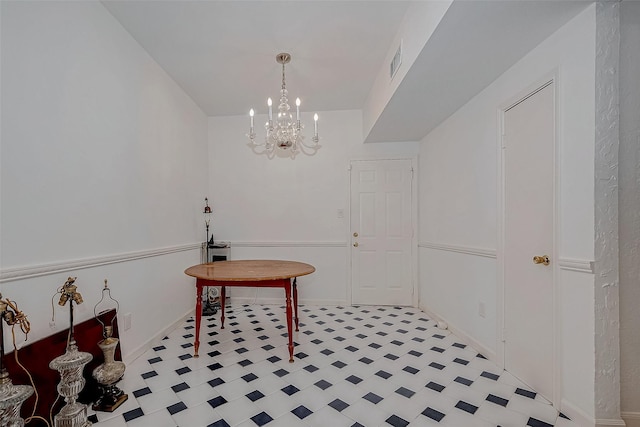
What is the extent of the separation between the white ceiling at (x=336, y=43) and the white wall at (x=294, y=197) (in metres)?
0.73

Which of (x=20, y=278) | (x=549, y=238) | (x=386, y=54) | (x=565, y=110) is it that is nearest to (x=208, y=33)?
(x=386, y=54)

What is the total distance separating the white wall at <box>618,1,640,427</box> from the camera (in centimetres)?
153

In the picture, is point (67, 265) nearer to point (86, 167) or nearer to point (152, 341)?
point (86, 167)

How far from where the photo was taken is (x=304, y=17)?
7.30 ft

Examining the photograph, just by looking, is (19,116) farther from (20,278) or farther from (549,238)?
(549,238)

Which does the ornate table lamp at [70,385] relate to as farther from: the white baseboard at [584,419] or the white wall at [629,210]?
the white wall at [629,210]

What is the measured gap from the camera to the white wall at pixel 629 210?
153 centimetres

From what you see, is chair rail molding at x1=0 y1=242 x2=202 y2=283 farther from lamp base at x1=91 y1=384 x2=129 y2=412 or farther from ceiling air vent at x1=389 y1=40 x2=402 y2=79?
ceiling air vent at x1=389 y1=40 x2=402 y2=79

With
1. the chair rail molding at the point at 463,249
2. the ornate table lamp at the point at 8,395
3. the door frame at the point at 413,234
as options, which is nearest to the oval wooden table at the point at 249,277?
the ornate table lamp at the point at 8,395

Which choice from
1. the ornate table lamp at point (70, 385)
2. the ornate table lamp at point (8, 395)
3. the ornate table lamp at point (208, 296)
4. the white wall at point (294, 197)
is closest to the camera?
the ornate table lamp at point (8, 395)

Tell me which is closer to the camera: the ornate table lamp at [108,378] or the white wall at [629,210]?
the white wall at [629,210]

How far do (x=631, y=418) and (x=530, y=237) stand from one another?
41.7 inches

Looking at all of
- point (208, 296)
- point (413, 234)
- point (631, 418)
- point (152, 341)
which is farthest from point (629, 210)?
point (208, 296)

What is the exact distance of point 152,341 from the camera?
2701 millimetres
